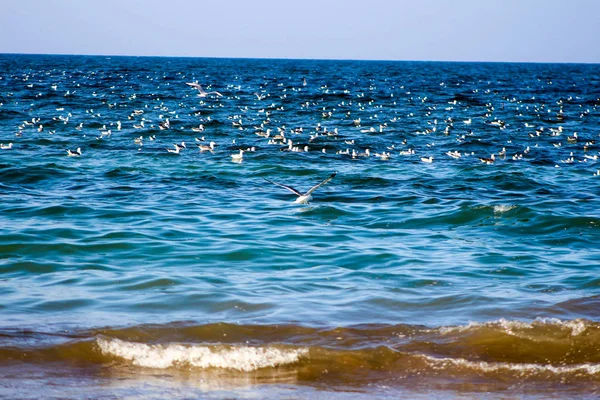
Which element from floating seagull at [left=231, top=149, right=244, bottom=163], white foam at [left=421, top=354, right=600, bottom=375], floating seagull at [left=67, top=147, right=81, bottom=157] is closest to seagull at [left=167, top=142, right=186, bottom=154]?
floating seagull at [left=231, top=149, right=244, bottom=163]

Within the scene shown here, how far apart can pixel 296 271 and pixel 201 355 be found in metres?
3.35

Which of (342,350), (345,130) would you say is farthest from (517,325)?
(345,130)

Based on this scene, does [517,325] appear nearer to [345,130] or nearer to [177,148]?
[177,148]

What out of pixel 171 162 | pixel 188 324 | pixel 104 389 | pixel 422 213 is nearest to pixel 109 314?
pixel 188 324

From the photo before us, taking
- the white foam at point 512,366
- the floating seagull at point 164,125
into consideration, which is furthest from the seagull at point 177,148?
the white foam at point 512,366

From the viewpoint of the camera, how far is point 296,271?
1112cm

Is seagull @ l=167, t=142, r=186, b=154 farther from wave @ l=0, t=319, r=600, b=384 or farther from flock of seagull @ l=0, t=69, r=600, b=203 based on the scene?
wave @ l=0, t=319, r=600, b=384

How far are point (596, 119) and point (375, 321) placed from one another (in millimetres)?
30005

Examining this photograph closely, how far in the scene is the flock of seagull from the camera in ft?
78.3

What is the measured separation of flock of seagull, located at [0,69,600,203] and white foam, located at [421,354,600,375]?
831cm

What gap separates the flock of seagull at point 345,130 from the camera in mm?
23875

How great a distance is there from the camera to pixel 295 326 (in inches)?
344

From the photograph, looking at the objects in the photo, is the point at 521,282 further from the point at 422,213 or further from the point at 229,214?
the point at 229,214

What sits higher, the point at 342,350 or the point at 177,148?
the point at 177,148
